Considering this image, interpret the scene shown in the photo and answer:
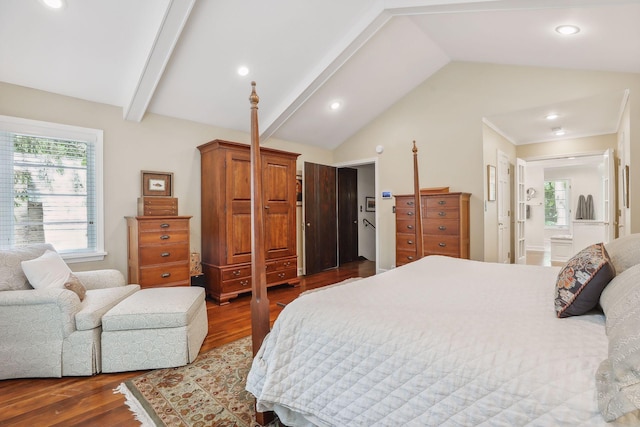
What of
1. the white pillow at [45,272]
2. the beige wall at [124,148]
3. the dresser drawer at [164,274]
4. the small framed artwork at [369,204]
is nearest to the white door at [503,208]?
the small framed artwork at [369,204]

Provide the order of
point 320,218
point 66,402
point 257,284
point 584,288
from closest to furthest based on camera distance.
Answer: point 584,288 < point 257,284 < point 66,402 < point 320,218

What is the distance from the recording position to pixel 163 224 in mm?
3469

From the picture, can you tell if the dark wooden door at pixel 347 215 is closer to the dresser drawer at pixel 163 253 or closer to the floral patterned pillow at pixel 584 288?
the dresser drawer at pixel 163 253

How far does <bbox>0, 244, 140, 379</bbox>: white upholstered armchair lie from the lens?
2061 mm

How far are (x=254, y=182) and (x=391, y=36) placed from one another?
9.58 feet

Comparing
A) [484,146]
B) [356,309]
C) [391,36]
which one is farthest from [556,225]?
[356,309]

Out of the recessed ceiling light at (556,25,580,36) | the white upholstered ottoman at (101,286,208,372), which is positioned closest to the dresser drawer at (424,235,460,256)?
the recessed ceiling light at (556,25,580,36)

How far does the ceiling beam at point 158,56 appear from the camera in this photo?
2477 millimetres

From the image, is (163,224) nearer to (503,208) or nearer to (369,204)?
(369,204)

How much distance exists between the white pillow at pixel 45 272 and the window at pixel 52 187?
2.84ft

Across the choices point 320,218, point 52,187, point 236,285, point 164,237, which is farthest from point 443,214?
point 52,187

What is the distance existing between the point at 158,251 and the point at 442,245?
3.42 meters

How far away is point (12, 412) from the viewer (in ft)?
5.77

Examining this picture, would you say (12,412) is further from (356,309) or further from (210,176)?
(210,176)
